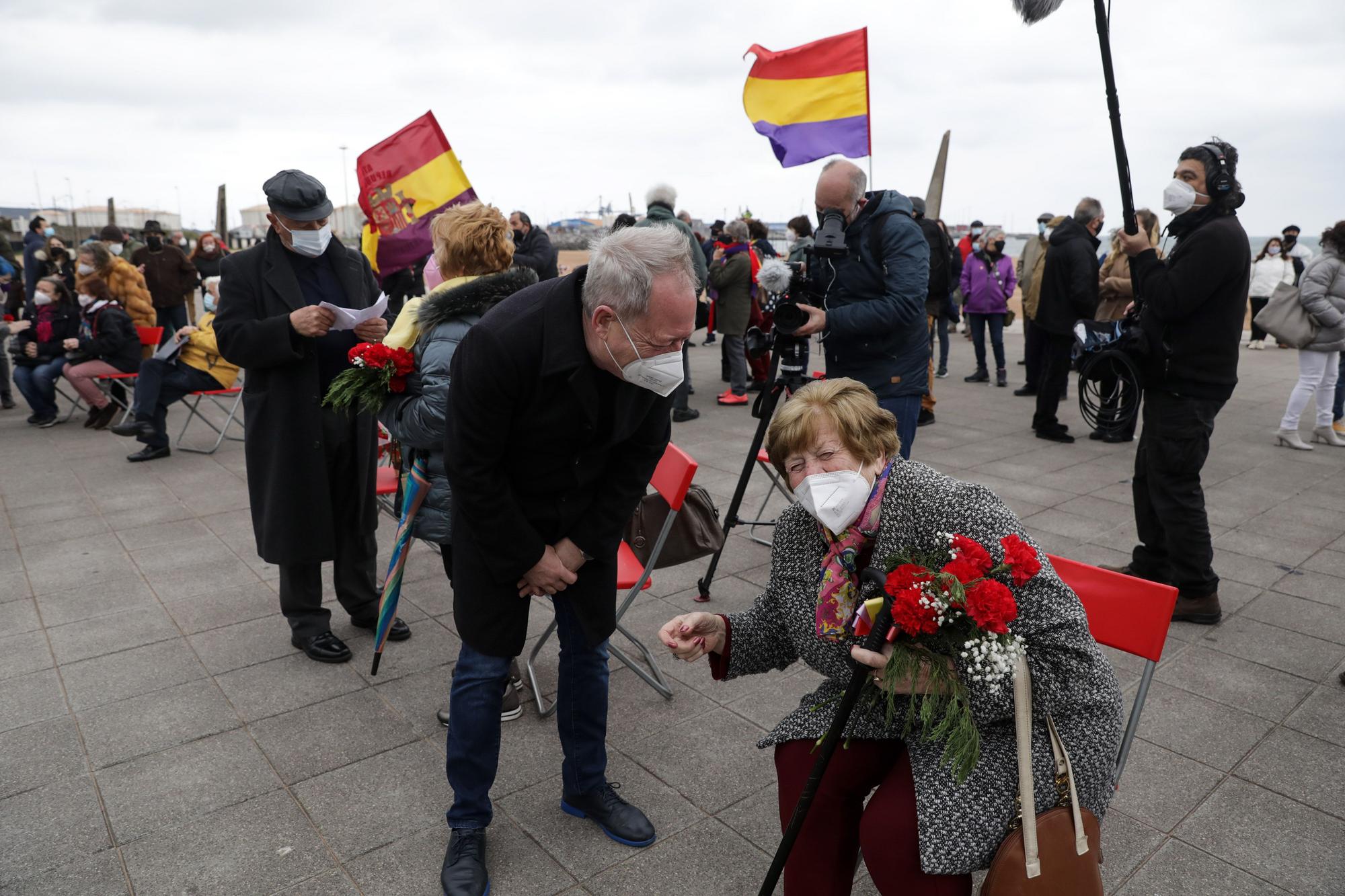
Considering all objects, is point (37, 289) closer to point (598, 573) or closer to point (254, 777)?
point (254, 777)

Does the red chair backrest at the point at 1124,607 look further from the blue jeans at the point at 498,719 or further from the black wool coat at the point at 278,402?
the black wool coat at the point at 278,402

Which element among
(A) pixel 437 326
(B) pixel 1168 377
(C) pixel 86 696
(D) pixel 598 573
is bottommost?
(C) pixel 86 696

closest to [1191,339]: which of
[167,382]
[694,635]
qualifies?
[694,635]

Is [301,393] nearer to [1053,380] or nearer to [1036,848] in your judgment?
[1036,848]

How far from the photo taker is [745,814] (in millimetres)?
2744

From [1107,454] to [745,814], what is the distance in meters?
5.83

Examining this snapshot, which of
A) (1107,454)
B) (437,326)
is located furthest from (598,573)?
(1107,454)

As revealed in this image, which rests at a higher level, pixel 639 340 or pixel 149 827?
pixel 639 340

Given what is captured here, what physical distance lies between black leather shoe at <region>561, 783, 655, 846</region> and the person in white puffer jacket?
14.3 m

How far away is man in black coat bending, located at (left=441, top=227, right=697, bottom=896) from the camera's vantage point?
2.12 m

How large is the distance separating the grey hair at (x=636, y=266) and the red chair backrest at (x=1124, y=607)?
116 centimetres

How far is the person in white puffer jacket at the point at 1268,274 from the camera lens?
13820mm

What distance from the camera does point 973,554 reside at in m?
1.78

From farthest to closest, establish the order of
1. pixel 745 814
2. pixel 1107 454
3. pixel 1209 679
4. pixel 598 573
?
pixel 1107 454
pixel 1209 679
pixel 745 814
pixel 598 573
